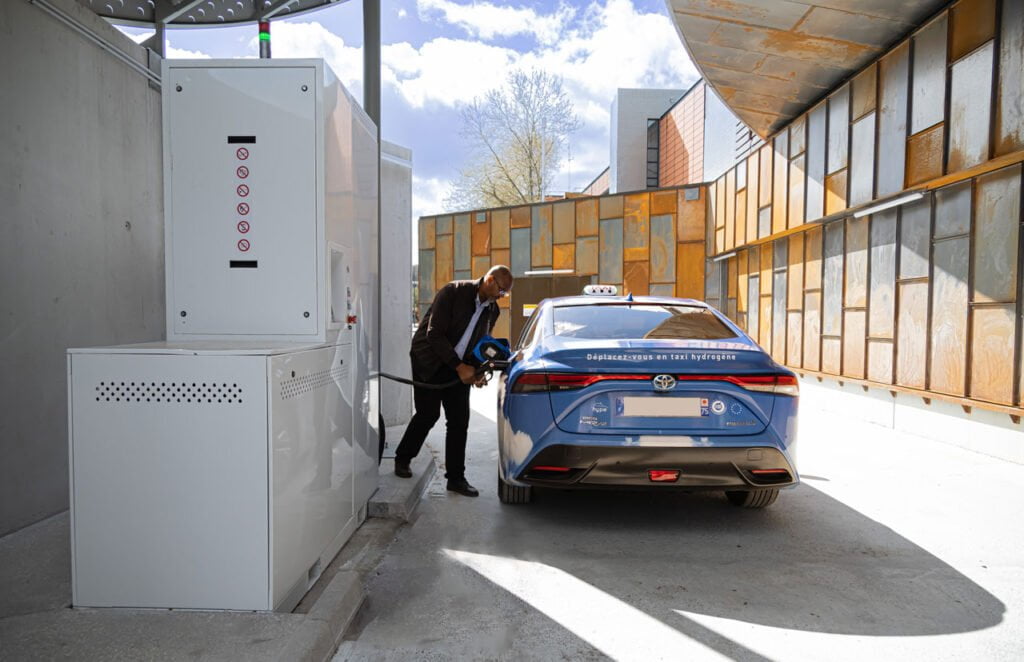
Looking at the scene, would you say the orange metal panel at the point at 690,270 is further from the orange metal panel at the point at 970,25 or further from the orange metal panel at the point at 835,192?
the orange metal panel at the point at 970,25

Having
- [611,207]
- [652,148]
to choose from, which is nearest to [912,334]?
[611,207]

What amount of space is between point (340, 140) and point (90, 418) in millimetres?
1706

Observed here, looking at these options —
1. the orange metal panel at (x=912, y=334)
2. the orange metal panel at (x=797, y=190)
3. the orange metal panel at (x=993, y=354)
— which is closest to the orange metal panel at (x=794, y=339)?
the orange metal panel at (x=797, y=190)

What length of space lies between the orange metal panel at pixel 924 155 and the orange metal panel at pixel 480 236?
43.0 ft

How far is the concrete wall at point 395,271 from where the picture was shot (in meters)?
Result: 7.00

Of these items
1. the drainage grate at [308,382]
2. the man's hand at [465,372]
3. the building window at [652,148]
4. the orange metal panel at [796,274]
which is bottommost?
the man's hand at [465,372]

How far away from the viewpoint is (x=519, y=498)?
4398 millimetres

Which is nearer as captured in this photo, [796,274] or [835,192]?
[835,192]

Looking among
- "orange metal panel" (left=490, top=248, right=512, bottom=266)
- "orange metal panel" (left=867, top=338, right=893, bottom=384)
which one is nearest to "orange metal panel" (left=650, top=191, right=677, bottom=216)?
"orange metal panel" (left=490, top=248, right=512, bottom=266)

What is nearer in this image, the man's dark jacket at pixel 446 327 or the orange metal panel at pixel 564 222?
the man's dark jacket at pixel 446 327

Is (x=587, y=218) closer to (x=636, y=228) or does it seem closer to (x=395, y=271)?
(x=636, y=228)

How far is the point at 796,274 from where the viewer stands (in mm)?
11219

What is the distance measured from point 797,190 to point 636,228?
6060 mm

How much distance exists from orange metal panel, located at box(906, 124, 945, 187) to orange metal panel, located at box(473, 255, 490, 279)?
42.9 ft
